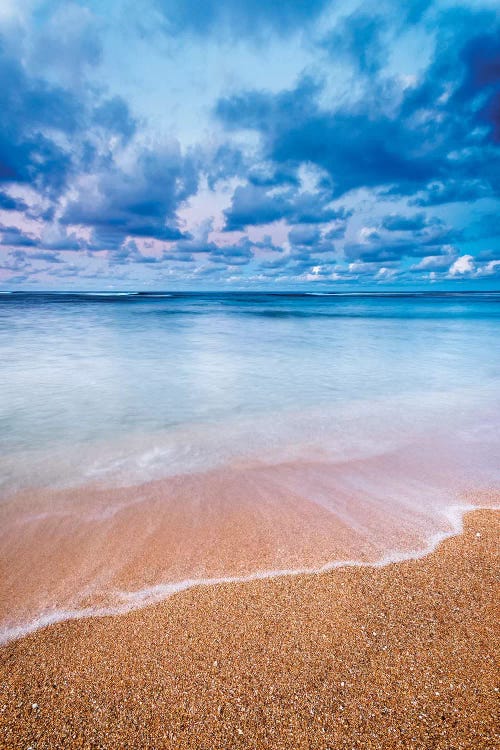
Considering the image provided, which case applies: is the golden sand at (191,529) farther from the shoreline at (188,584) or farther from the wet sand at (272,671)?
the wet sand at (272,671)

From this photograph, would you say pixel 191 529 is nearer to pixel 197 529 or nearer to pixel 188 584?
pixel 197 529

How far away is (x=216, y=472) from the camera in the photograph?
15.5ft

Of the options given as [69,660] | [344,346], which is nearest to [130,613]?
[69,660]

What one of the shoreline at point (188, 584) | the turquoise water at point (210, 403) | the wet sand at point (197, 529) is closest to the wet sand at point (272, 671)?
the shoreline at point (188, 584)

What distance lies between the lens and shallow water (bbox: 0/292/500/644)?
3.14 meters

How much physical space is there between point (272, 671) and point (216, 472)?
2.66m

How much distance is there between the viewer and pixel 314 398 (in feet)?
27.1

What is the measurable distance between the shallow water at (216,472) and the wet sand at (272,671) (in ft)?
1.13

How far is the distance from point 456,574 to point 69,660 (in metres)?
2.75

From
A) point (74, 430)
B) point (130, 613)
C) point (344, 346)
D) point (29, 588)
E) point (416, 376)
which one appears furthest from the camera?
point (344, 346)

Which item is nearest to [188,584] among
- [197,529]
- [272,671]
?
[197,529]

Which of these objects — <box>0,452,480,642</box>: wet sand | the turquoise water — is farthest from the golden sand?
the turquoise water

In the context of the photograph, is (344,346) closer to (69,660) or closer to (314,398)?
(314,398)

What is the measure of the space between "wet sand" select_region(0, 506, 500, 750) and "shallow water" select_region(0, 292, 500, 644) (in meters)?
0.35
